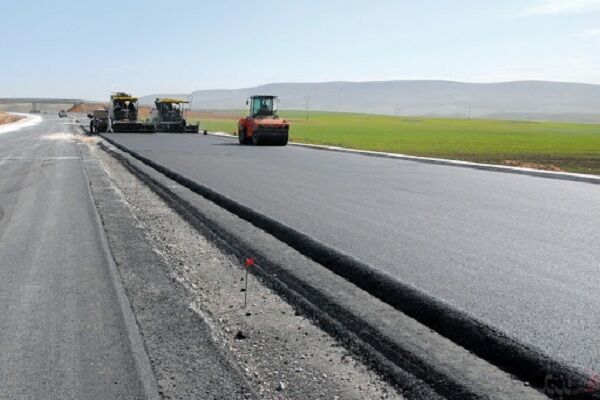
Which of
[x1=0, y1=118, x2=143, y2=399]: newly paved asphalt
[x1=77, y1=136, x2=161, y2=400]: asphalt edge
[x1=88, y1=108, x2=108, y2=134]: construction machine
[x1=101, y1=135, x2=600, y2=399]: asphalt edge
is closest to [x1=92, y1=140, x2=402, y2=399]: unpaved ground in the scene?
[x1=77, y1=136, x2=161, y2=400]: asphalt edge

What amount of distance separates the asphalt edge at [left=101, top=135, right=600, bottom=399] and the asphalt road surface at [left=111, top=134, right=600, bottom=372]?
0.47 feet

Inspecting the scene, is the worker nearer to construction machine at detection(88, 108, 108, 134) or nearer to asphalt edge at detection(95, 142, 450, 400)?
construction machine at detection(88, 108, 108, 134)

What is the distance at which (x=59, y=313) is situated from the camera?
517 cm

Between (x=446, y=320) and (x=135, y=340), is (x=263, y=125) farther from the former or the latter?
(x=135, y=340)

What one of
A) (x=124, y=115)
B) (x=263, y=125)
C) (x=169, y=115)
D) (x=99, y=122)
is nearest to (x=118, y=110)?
(x=124, y=115)

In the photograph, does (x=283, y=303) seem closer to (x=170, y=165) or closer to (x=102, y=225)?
(x=102, y=225)

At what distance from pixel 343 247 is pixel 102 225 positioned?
12.6ft

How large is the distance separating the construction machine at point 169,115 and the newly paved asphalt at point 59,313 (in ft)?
110

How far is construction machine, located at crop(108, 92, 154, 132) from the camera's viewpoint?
137 ft

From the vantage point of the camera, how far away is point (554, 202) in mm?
12109

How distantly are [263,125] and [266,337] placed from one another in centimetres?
2617

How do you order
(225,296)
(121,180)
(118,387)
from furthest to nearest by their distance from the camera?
1. (121,180)
2. (225,296)
3. (118,387)

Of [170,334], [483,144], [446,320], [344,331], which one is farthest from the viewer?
[483,144]

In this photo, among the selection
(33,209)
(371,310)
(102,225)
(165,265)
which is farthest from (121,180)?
(371,310)
